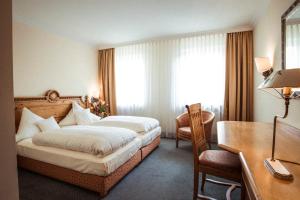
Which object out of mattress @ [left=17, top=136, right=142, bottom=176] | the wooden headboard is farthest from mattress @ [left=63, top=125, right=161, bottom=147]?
the wooden headboard

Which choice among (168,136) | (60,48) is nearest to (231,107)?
(168,136)

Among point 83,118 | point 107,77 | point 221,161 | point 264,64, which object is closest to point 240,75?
point 264,64

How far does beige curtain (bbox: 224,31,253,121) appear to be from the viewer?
374cm

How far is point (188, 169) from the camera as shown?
2801 millimetres

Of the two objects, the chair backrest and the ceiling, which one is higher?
the ceiling

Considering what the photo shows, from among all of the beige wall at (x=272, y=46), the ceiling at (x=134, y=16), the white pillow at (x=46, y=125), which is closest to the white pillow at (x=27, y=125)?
the white pillow at (x=46, y=125)

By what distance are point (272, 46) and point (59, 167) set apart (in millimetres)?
3430

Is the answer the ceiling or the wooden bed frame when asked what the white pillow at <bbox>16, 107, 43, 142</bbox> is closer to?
the wooden bed frame

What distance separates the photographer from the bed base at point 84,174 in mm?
2072

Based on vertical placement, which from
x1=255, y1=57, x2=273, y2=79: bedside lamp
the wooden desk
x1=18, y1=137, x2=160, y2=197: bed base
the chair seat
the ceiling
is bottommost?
x1=18, y1=137, x2=160, y2=197: bed base

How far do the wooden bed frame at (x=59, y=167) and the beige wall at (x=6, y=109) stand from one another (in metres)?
1.43

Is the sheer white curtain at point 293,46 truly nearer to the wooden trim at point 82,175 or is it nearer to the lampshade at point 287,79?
the lampshade at point 287,79

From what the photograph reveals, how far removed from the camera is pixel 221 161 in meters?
1.75

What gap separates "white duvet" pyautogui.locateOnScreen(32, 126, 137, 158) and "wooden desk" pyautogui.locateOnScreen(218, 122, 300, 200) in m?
1.38
